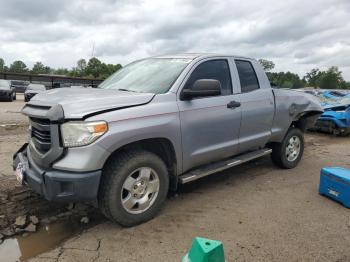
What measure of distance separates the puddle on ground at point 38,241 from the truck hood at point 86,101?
1.29 metres

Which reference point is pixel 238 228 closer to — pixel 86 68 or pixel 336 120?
pixel 336 120

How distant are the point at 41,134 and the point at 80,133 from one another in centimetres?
57

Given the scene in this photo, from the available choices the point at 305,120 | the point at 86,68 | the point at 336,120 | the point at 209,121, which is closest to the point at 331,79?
the point at 86,68

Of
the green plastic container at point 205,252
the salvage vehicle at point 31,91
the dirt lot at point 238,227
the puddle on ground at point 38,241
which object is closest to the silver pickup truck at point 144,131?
the dirt lot at point 238,227

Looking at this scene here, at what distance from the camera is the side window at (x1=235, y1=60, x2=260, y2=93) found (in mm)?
5102

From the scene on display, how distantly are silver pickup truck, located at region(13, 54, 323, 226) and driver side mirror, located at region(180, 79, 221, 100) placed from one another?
0.04 feet

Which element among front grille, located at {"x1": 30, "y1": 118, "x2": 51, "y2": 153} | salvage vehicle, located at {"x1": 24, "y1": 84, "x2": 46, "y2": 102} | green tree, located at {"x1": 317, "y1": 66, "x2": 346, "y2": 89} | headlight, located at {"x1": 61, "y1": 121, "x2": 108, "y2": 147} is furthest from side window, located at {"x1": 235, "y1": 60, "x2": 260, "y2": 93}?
green tree, located at {"x1": 317, "y1": 66, "x2": 346, "y2": 89}

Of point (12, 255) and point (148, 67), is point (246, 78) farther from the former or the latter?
point (12, 255)

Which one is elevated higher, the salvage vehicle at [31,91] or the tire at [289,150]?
the salvage vehicle at [31,91]

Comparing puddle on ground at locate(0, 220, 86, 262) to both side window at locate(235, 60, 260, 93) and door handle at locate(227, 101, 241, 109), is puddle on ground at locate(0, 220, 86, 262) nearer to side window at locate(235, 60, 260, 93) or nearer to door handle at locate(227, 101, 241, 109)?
door handle at locate(227, 101, 241, 109)

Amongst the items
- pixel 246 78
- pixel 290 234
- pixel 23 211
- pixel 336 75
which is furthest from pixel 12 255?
pixel 336 75

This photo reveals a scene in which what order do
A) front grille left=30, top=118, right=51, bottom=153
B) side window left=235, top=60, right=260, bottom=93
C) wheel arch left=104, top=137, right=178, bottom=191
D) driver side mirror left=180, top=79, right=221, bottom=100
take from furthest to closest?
side window left=235, top=60, right=260, bottom=93
driver side mirror left=180, top=79, right=221, bottom=100
wheel arch left=104, top=137, right=178, bottom=191
front grille left=30, top=118, right=51, bottom=153

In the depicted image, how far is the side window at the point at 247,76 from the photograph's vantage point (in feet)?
16.7

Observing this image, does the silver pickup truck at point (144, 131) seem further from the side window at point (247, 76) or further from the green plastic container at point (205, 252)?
the green plastic container at point (205, 252)
